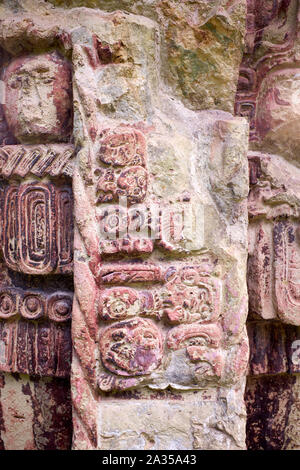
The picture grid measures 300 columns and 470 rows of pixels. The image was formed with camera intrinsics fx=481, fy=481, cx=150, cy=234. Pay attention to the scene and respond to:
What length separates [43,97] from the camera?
1762mm

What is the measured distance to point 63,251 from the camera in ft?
5.67

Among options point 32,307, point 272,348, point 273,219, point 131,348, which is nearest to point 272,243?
point 273,219

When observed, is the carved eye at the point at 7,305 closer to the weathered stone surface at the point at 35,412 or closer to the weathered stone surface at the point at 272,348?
the weathered stone surface at the point at 35,412

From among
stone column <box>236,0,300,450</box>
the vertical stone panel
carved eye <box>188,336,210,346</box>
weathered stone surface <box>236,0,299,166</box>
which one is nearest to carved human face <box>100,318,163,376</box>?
carved eye <box>188,336,210,346</box>

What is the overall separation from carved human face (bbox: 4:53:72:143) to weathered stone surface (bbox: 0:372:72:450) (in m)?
0.96

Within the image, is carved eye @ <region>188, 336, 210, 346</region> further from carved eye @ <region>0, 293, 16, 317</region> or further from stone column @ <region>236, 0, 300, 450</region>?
carved eye @ <region>0, 293, 16, 317</region>

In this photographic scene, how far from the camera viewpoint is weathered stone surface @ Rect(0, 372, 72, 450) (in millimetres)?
1881

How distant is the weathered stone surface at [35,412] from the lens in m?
1.88

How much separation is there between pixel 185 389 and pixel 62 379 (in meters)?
0.50

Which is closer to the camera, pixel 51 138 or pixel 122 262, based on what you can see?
pixel 122 262

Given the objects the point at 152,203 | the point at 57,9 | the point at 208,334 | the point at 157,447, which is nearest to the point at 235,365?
the point at 208,334

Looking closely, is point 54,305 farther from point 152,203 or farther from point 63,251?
point 152,203

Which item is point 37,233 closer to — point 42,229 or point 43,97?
point 42,229

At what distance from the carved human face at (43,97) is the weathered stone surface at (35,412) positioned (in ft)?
3.14
